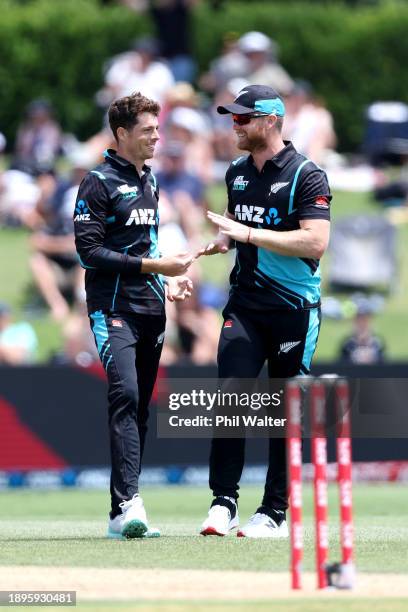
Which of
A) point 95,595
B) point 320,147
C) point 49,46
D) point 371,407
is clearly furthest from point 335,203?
point 95,595

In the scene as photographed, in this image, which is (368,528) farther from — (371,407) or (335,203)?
(335,203)

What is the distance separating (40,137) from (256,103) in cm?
1519

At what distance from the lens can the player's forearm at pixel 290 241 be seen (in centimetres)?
794

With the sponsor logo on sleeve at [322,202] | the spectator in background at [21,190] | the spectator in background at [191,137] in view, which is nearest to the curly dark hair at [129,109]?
the sponsor logo on sleeve at [322,202]

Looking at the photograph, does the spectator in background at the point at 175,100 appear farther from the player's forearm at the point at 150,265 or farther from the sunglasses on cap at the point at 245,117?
the player's forearm at the point at 150,265

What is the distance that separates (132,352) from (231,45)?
1534 cm

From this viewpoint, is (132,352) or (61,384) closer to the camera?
(132,352)

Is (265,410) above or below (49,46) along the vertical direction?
below

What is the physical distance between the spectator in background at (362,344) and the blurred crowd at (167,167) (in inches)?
58.0

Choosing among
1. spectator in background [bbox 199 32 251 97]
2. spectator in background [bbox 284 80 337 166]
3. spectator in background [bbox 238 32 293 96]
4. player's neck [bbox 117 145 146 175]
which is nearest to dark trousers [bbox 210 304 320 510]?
player's neck [bbox 117 145 146 175]

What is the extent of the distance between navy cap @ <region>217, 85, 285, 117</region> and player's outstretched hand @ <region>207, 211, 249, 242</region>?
611mm

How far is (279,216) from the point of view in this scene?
321 inches

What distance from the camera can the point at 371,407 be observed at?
14664 mm

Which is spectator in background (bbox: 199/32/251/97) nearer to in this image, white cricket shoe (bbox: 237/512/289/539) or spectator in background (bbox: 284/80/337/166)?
spectator in background (bbox: 284/80/337/166)
